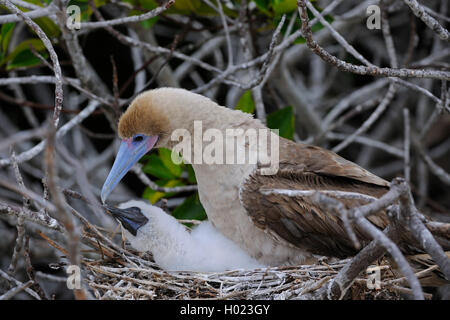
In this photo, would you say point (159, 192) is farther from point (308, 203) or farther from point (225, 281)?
point (308, 203)

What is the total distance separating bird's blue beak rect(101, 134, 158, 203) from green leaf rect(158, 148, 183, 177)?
1.21ft

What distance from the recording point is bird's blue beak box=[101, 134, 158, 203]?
3.68 metres

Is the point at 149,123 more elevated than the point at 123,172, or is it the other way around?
the point at 149,123

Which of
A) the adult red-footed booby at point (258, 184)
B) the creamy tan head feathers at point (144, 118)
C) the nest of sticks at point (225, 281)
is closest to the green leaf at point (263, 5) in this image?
the adult red-footed booby at point (258, 184)

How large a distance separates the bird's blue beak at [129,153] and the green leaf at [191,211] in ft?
2.15

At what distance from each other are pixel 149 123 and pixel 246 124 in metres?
0.56

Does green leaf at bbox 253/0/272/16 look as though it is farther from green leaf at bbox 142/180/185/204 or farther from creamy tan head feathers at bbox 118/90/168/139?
green leaf at bbox 142/180/185/204

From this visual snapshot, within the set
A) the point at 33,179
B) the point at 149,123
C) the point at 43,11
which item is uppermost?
Result: the point at 43,11

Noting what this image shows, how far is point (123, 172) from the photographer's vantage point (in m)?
3.70

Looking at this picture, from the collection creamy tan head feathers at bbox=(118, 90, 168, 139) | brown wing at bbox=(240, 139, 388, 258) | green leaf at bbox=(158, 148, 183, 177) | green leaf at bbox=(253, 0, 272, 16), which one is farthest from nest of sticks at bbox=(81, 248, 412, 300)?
green leaf at bbox=(253, 0, 272, 16)

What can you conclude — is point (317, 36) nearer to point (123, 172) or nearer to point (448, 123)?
point (448, 123)

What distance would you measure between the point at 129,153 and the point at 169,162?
49 cm

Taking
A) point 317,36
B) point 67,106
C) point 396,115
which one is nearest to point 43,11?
point 317,36
